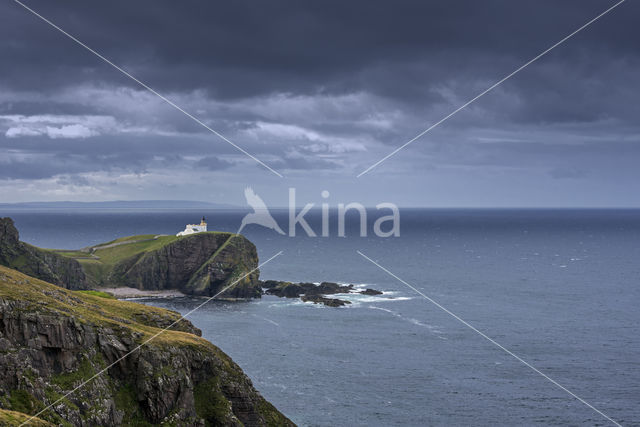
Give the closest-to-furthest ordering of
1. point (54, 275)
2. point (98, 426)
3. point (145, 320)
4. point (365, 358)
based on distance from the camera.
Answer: point (98, 426) → point (145, 320) → point (365, 358) → point (54, 275)

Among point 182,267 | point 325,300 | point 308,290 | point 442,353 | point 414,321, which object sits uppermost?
point 182,267

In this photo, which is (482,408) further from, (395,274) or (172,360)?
(395,274)

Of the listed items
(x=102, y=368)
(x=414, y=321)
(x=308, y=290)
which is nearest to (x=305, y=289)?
(x=308, y=290)

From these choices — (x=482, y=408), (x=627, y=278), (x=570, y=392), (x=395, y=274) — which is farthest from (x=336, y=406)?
(x=627, y=278)

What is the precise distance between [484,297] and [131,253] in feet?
382

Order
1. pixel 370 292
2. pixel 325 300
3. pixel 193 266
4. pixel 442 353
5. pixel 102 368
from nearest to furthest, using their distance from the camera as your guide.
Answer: pixel 102 368 → pixel 442 353 → pixel 325 300 → pixel 370 292 → pixel 193 266

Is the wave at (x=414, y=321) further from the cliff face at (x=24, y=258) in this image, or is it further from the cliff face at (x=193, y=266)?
the cliff face at (x=24, y=258)

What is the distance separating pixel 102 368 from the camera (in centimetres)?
5347

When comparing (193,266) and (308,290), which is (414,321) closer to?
(308,290)

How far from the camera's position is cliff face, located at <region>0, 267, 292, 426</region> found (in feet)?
156

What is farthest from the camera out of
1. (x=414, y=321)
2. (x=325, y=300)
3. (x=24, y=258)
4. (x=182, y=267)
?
(x=182, y=267)

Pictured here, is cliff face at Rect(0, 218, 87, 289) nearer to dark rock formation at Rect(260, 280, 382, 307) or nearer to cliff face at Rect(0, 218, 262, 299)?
cliff face at Rect(0, 218, 262, 299)

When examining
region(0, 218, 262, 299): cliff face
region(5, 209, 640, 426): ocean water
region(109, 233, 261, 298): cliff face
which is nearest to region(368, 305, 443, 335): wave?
region(5, 209, 640, 426): ocean water

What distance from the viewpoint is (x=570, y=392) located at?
78.6 meters
